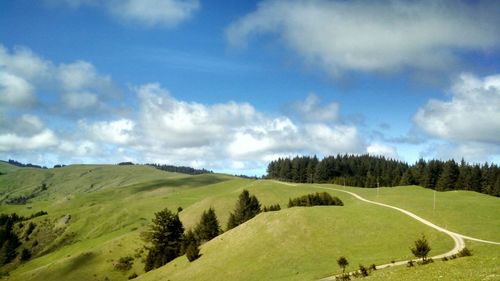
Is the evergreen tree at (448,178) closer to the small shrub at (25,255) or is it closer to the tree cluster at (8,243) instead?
the small shrub at (25,255)

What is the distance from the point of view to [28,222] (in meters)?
192

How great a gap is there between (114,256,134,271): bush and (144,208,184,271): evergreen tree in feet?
23.4

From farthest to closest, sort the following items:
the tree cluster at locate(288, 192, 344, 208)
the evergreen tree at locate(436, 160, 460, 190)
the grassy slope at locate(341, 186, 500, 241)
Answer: the evergreen tree at locate(436, 160, 460, 190), the tree cluster at locate(288, 192, 344, 208), the grassy slope at locate(341, 186, 500, 241)

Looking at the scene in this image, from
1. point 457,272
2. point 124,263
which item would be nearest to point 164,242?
point 124,263

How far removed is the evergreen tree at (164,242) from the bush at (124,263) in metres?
7.13

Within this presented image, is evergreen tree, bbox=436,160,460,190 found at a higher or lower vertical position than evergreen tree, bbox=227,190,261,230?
higher

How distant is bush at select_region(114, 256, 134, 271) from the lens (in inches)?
3736

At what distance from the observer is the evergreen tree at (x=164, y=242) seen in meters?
88.4

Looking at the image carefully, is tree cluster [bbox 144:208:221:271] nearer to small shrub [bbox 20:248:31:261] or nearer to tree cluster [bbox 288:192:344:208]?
tree cluster [bbox 288:192:344:208]

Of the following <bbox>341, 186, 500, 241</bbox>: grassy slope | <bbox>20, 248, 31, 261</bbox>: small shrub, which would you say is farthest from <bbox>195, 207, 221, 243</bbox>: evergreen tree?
<bbox>20, 248, 31, 261</bbox>: small shrub

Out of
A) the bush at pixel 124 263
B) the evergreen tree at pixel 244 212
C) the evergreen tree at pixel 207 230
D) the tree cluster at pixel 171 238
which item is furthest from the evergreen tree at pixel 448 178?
the bush at pixel 124 263

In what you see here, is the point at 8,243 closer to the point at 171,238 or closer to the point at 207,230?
the point at 171,238

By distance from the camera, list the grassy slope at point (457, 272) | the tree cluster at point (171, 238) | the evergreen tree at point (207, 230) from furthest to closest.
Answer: the evergreen tree at point (207, 230), the tree cluster at point (171, 238), the grassy slope at point (457, 272)

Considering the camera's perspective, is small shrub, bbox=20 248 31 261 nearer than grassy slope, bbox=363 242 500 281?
No
